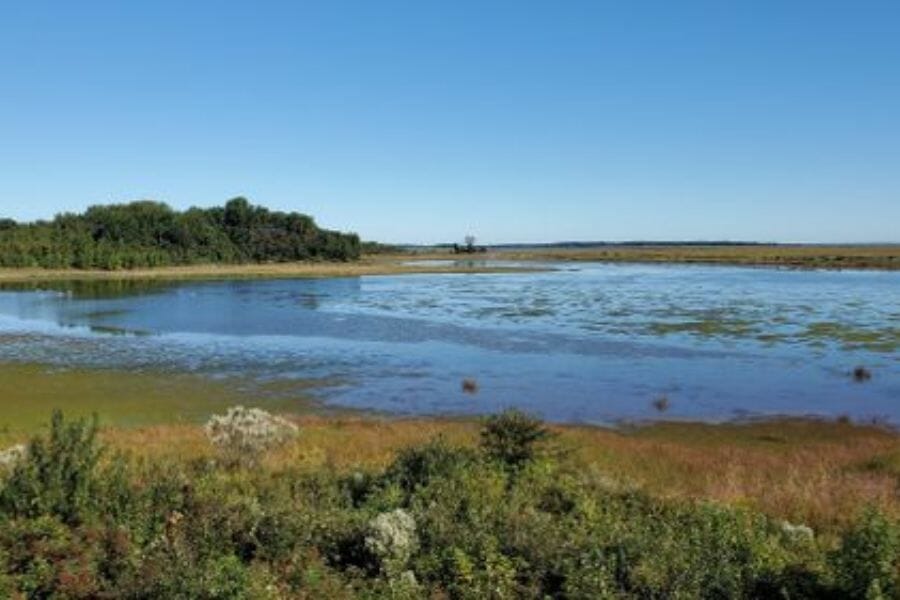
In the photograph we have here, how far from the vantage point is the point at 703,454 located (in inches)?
907

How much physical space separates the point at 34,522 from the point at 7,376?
98.0 ft

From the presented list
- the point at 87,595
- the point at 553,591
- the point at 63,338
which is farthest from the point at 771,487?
the point at 63,338

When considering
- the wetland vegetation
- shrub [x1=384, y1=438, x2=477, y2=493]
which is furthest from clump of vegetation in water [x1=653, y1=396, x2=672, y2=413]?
shrub [x1=384, y1=438, x2=477, y2=493]

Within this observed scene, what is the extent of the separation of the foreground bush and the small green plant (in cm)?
274

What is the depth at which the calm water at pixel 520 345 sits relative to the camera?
34000 millimetres

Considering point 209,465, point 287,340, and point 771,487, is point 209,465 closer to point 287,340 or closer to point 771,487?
point 771,487

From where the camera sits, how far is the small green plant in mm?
17156

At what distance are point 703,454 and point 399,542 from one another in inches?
563

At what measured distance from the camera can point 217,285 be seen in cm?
11256

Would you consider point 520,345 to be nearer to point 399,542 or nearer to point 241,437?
point 241,437

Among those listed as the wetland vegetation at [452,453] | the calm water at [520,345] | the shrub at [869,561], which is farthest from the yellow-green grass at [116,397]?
the shrub at [869,561]

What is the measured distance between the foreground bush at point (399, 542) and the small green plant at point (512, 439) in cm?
274

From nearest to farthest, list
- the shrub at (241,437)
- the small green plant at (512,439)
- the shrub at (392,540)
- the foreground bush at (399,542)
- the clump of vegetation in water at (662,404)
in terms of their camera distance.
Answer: the foreground bush at (399,542) → the shrub at (392,540) → the small green plant at (512,439) → the shrub at (241,437) → the clump of vegetation in water at (662,404)

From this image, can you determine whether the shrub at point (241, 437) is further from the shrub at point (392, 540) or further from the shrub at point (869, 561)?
the shrub at point (869, 561)
